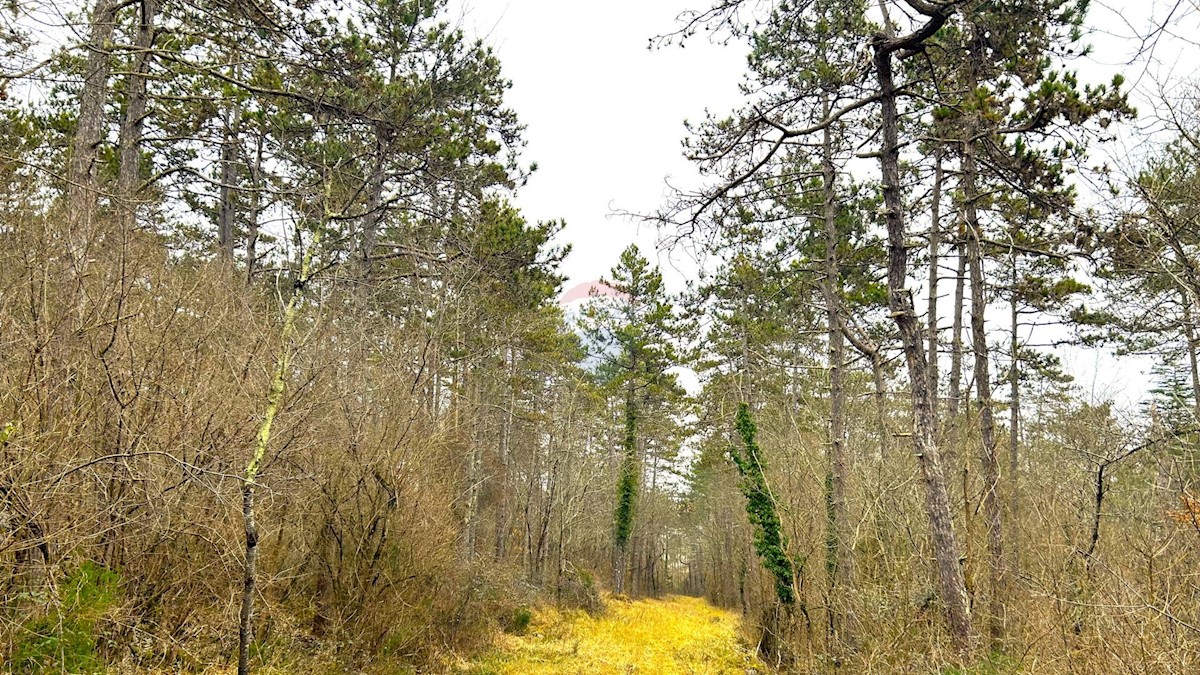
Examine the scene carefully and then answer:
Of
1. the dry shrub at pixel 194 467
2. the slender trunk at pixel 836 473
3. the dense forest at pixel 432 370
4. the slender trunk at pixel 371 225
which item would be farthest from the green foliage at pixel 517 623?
the slender trunk at pixel 371 225

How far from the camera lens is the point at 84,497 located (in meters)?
5.16

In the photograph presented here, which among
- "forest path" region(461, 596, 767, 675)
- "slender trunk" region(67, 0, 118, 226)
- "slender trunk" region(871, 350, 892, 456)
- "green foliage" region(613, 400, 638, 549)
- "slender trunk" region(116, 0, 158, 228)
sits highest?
"slender trunk" region(116, 0, 158, 228)

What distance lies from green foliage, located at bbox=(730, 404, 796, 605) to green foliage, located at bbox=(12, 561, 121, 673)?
27.3 feet

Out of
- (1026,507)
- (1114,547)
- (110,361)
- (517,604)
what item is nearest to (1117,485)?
(1026,507)

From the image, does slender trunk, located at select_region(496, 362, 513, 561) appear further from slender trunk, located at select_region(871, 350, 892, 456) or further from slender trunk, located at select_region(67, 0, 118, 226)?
slender trunk, located at select_region(67, 0, 118, 226)

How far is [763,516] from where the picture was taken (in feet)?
35.8

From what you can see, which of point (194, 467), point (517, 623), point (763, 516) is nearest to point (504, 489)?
point (517, 623)

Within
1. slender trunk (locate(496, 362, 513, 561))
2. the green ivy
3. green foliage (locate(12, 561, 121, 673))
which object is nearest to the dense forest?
green foliage (locate(12, 561, 121, 673))

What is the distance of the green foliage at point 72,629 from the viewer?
4211 millimetres

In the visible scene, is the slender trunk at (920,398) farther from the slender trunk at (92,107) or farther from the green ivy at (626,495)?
the green ivy at (626,495)

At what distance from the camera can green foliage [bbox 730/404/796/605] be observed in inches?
400

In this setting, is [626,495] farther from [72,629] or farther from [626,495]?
[72,629]

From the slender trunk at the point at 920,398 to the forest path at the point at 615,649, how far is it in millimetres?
5653

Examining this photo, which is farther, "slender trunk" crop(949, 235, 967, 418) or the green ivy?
the green ivy
